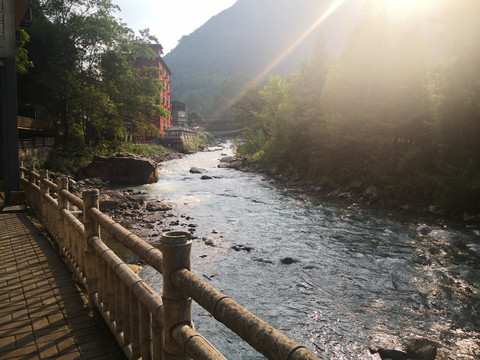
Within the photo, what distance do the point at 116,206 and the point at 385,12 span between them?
58.4 feet

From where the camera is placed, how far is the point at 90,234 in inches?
163

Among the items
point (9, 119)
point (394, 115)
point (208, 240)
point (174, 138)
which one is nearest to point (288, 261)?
point (208, 240)

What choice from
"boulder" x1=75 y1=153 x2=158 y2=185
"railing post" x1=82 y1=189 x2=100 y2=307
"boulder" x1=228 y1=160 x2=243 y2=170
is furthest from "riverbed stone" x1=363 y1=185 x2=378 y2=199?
"boulder" x1=228 y1=160 x2=243 y2=170

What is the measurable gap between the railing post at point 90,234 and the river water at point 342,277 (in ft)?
6.79

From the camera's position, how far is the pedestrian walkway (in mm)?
3338

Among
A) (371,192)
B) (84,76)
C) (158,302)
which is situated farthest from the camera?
(84,76)

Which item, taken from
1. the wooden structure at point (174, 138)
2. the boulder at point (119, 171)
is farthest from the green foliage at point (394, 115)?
the wooden structure at point (174, 138)

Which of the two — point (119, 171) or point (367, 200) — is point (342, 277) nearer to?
point (367, 200)

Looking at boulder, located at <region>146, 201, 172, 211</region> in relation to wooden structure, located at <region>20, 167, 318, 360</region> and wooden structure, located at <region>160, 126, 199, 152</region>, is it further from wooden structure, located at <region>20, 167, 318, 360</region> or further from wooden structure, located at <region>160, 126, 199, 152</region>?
wooden structure, located at <region>160, 126, 199, 152</region>

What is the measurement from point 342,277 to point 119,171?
711 inches

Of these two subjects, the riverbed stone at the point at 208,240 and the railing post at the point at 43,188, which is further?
the riverbed stone at the point at 208,240

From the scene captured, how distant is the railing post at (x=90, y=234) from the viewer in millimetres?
4109

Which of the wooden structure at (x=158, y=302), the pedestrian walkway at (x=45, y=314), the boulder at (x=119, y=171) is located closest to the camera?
the wooden structure at (x=158, y=302)

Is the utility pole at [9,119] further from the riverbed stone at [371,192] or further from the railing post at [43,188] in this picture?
the riverbed stone at [371,192]
